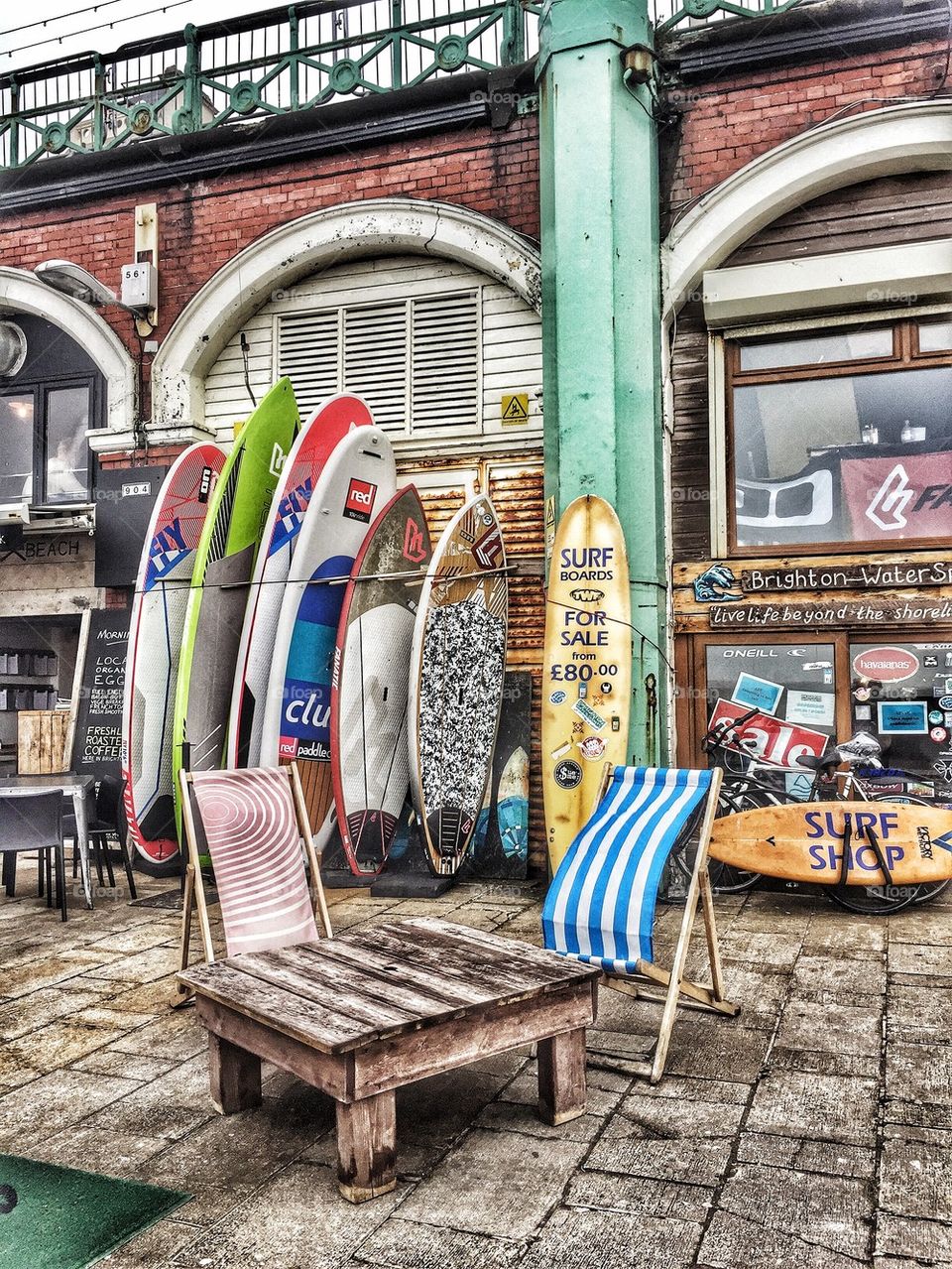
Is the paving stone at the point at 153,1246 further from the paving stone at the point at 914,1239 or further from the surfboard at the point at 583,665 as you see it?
the surfboard at the point at 583,665

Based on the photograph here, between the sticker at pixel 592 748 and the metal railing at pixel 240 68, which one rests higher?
the metal railing at pixel 240 68

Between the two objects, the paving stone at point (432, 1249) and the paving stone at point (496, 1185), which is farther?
the paving stone at point (496, 1185)

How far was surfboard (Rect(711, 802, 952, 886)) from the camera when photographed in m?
5.29

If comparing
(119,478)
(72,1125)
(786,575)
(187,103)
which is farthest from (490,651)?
(187,103)

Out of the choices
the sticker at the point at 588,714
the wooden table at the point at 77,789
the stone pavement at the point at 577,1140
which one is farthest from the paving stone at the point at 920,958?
the wooden table at the point at 77,789

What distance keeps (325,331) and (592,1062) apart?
551cm

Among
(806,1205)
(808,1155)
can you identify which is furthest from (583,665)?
(806,1205)

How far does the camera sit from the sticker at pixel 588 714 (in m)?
5.50

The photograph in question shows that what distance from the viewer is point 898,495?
19.7 ft

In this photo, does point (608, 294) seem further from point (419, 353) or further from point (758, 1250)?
point (758, 1250)

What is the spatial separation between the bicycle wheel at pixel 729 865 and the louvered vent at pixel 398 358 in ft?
9.45

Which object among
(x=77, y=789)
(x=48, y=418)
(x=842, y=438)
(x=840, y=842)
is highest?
(x=48, y=418)

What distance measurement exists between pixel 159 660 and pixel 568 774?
8.05ft

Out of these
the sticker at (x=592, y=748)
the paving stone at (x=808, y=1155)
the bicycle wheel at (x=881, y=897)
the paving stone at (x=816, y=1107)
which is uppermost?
the sticker at (x=592, y=748)
